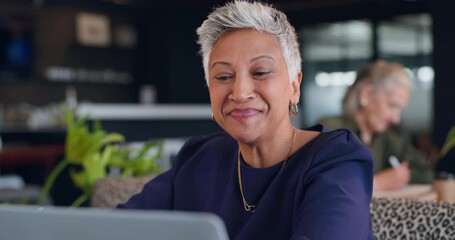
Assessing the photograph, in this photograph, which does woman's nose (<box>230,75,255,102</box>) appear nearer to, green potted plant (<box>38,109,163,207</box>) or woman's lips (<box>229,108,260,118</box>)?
woman's lips (<box>229,108,260,118</box>)

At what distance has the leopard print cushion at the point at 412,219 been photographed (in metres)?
1.79

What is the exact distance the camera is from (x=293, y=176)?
1479mm

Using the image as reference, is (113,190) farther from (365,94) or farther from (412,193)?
(365,94)

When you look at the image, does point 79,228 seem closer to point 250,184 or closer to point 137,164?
point 250,184

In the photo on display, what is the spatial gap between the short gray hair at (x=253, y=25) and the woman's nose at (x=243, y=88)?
11cm

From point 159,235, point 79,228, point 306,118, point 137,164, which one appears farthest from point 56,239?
point 306,118

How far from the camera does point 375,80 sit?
3635mm

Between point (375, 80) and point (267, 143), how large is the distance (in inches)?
86.2

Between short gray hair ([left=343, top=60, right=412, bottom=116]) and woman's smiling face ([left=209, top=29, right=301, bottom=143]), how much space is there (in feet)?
7.19

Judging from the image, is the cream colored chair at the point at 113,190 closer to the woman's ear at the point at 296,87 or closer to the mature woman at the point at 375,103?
the woman's ear at the point at 296,87

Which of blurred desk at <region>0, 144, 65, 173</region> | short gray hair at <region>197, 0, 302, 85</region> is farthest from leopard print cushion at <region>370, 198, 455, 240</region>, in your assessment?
blurred desk at <region>0, 144, 65, 173</region>

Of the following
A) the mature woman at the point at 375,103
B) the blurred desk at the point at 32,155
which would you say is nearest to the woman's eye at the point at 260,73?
the mature woman at the point at 375,103

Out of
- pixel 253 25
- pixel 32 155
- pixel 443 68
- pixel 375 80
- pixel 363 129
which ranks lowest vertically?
pixel 32 155

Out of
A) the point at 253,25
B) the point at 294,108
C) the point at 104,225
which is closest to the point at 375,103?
the point at 294,108
